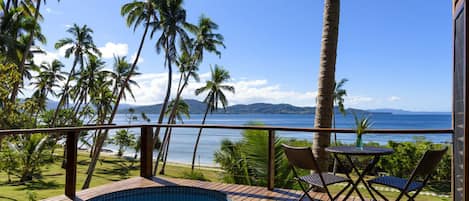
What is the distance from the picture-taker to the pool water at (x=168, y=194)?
11.9 ft

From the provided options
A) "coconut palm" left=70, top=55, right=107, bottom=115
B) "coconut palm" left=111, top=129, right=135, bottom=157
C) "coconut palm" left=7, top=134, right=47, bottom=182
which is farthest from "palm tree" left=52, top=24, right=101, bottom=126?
"coconut palm" left=7, top=134, right=47, bottom=182

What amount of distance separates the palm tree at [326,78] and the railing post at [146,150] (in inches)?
94.2

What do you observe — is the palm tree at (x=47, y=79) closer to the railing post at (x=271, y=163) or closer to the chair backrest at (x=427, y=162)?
the railing post at (x=271, y=163)

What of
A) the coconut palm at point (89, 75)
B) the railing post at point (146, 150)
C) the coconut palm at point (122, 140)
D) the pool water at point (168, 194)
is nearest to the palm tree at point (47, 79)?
the coconut palm at point (89, 75)

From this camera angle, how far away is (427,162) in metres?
2.69

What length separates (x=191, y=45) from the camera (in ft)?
72.2

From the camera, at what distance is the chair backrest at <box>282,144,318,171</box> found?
2.90m

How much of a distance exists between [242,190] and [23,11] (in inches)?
699

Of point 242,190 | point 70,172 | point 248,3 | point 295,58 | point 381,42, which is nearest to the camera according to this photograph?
point 70,172

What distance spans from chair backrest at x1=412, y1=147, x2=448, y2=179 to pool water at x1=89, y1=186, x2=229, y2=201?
188 centimetres

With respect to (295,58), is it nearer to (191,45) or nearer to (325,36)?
(191,45)

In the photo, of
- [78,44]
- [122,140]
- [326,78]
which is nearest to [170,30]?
[78,44]

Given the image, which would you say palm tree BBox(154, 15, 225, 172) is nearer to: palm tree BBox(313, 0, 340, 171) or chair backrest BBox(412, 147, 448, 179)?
palm tree BBox(313, 0, 340, 171)

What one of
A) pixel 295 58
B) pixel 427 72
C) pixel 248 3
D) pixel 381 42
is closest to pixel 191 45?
pixel 248 3
